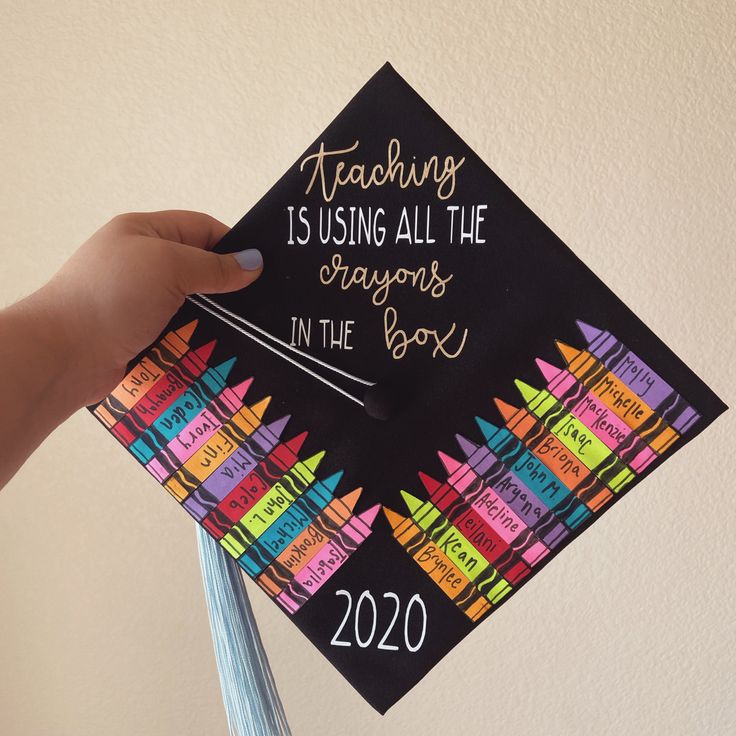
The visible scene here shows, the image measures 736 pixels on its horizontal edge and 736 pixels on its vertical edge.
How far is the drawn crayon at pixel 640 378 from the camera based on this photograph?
551 millimetres

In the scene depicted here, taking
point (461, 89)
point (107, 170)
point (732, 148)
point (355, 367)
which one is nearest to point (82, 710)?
point (107, 170)

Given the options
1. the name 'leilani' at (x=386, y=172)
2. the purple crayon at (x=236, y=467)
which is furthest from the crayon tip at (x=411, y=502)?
the name 'leilani' at (x=386, y=172)

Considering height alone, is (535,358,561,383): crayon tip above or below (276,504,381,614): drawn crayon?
below

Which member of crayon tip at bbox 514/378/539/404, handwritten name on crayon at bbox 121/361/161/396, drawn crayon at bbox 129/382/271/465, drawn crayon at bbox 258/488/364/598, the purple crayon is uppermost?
handwritten name on crayon at bbox 121/361/161/396

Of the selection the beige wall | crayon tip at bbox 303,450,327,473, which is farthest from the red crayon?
the beige wall

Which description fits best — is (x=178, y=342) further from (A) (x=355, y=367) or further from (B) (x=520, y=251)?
(B) (x=520, y=251)

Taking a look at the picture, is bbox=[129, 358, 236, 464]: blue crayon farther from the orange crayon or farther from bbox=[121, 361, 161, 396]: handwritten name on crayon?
the orange crayon

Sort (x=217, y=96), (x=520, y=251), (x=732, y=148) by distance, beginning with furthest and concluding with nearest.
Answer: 1. (x=217, y=96)
2. (x=732, y=148)
3. (x=520, y=251)

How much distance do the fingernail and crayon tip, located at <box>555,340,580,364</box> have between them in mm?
218

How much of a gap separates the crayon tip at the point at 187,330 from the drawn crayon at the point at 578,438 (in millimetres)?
238

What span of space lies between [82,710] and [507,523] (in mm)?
875

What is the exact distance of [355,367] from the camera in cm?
60

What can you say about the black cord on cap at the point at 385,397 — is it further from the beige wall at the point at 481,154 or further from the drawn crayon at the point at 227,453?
the beige wall at the point at 481,154

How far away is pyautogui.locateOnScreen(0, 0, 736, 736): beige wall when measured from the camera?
0.85m
